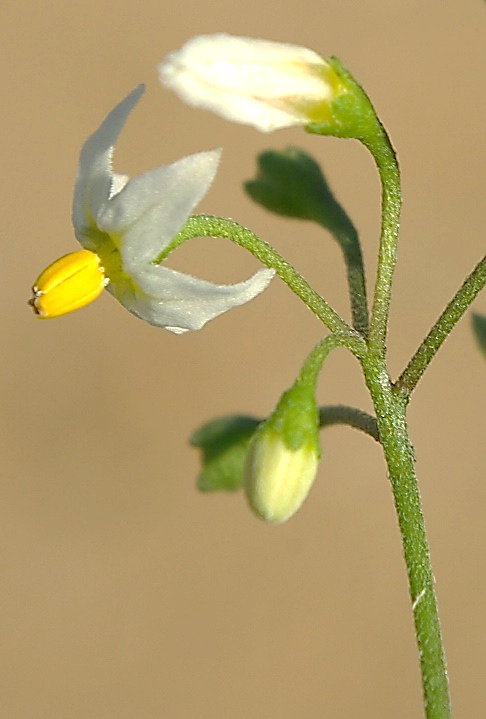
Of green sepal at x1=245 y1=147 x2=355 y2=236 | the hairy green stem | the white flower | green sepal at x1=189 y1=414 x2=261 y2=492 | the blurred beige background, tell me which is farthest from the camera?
the blurred beige background

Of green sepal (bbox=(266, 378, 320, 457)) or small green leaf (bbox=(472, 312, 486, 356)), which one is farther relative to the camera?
small green leaf (bbox=(472, 312, 486, 356))

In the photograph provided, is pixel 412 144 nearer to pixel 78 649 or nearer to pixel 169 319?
pixel 78 649

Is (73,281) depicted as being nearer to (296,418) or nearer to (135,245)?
(135,245)

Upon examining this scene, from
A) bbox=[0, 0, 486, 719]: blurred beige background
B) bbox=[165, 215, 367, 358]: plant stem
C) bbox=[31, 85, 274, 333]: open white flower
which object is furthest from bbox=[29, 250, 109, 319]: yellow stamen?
bbox=[0, 0, 486, 719]: blurred beige background

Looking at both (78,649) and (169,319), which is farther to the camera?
(78,649)

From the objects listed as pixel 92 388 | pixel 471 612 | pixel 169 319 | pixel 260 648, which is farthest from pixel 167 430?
pixel 169 319

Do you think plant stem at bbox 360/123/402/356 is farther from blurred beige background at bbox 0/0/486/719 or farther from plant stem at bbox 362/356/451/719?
blurred beige background at bbox 0/0/486/719
